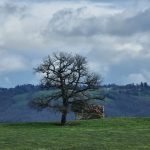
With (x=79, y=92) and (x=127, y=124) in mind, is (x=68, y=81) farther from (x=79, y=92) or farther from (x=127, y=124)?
(x=127, y=124)

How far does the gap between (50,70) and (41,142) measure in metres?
35.3

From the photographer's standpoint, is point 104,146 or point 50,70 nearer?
point 104,146

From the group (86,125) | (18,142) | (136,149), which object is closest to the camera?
(136,149)

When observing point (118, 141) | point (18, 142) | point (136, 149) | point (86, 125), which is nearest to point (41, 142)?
point (18, 142)

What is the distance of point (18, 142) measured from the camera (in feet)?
175

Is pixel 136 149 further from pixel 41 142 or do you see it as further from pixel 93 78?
pixel 93 78

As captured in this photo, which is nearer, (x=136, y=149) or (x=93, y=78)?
(x=136, y=149)

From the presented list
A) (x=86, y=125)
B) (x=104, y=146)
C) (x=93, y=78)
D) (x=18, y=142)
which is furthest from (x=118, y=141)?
(x=93, y=78)

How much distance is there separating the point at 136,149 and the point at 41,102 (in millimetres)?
41774

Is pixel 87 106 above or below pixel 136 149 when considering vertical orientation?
above

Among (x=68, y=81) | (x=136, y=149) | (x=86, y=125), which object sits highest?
(x=68, y=81)

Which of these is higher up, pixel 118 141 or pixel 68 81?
pixel 68 81

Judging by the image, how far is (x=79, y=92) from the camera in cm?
8819

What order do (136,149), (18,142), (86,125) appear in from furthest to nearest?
1. (86,125)
2. (18,142)
3. (136,149)
